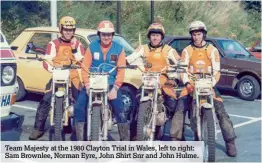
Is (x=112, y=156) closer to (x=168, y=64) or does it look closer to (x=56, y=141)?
(x=56, y=141)

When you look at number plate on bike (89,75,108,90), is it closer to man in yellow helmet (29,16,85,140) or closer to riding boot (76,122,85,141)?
riding boot (76,122,85,141)

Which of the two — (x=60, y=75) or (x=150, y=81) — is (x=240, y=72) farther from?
(x=60, y=75)

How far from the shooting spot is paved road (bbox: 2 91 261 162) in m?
7.15

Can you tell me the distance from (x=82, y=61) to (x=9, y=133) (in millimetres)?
1470

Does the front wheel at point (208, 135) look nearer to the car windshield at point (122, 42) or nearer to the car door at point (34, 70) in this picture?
the car windshield at point (122, 42)

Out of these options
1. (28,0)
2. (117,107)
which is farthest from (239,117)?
(28,0)

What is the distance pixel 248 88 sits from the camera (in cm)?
1264

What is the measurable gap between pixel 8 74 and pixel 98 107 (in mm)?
1147

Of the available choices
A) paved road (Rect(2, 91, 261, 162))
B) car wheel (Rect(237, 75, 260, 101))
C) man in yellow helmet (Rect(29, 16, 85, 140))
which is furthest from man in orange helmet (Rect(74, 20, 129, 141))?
car wheel (Rect(237, 75, 260, 101))

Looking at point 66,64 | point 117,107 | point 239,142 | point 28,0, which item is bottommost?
point 239,142

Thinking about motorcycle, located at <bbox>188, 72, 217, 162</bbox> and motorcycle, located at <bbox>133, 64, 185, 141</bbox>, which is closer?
motorcycle, located at <bbox>188, 72, 217, 162</bbox>

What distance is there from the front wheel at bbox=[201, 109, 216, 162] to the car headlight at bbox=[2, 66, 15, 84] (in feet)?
7.93

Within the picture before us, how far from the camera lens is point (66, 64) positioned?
7.39 metres

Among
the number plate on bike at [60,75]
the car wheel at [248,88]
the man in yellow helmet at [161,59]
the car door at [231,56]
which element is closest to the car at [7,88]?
the number plate on bike at [60,75]
